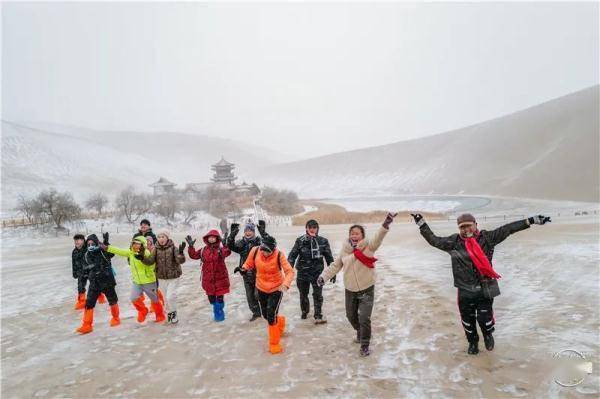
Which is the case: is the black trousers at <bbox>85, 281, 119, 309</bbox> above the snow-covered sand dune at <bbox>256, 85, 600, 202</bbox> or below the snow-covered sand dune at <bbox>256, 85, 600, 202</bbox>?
below

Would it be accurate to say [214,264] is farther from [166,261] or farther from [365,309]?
[365,309]

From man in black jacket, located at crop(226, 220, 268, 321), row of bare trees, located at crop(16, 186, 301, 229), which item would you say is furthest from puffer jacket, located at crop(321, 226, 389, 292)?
row of bare trees, located at crop(16, 186, 301, 229)

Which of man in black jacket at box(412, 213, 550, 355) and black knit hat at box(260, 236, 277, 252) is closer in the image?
man in black jacket at box(412, 213, 550, 355)

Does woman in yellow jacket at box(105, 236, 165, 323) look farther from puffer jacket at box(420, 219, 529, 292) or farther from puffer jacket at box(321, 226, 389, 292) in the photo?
puffer jacket at box(420, 219, 529, 292)

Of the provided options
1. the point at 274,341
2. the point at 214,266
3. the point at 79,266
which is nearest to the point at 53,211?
the point at 79,266

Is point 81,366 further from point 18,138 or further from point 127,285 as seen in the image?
point 18,138

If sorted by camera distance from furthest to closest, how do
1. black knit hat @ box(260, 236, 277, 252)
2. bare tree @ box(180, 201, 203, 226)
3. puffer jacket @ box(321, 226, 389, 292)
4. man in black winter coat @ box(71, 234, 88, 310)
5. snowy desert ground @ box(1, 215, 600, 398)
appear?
bare tree @ box(180, 201, 203, 226) → man in black winter coat @ box(71, 234, 88, 310) → black knit hat @ box(260, 236, 277, 252) → puffer jacket @ box(321, 226, 389, 292) → snowy desert ground @ box(1, 215, 600, 398)

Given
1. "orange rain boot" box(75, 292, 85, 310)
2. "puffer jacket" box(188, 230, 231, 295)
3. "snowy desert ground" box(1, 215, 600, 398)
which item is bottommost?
"snowy desert ground" box(1, 215, 600, 398)

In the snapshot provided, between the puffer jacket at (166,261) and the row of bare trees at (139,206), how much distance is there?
106 feet

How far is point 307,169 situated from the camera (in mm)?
183125

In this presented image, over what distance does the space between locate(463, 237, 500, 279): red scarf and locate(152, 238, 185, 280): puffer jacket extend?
4923mm

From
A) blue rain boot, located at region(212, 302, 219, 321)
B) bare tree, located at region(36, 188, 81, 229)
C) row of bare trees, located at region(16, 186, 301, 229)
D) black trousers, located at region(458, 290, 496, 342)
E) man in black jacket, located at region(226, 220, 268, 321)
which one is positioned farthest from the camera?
row of bare trees, located at region(16, 186, 301, 229)

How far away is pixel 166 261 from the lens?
711 centimetres

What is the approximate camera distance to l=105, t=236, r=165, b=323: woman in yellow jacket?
7.01m
